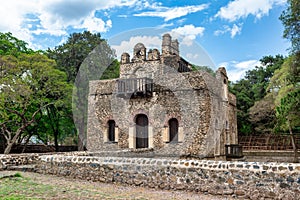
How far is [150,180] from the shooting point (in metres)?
7.97

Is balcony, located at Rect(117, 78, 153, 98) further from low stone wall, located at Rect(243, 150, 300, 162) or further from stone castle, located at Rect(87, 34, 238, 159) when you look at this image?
low stone wall, located at Rect(243, 150, 300, 162)

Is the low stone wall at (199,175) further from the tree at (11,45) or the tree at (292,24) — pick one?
the tree at (11,45)

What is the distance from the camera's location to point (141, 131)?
18.0m

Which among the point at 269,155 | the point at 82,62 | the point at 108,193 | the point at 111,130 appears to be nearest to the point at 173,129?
the point at 111,130

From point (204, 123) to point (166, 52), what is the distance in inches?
219

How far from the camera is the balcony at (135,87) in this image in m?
17.4

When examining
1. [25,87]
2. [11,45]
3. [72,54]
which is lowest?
[25,87]

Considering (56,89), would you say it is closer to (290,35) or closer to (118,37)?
(118,37)

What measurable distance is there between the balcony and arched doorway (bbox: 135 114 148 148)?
55.6 inches

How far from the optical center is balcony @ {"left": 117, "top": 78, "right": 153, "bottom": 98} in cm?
1742

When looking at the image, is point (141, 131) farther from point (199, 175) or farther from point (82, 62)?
point (82, 62)

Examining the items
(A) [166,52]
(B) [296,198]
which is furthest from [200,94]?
(B) [296,198]

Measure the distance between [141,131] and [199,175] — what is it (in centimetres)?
1081

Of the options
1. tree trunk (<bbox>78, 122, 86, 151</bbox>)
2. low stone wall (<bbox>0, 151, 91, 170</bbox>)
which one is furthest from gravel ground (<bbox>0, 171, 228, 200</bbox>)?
tree trunk (<bbox>78, 122, 86, 151</bbox>)
